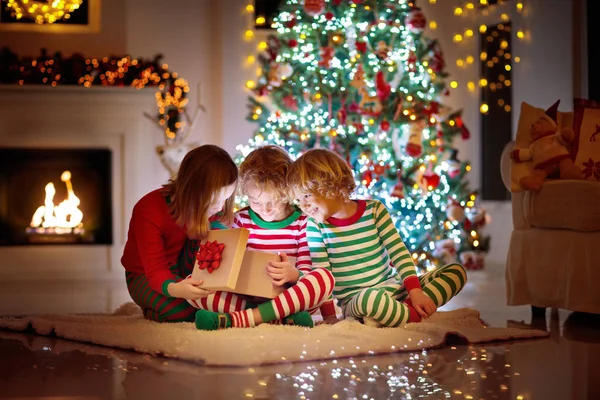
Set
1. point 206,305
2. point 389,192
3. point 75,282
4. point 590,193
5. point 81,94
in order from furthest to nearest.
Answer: point 81,94
point 75,282
point 389,192
point 590,193
point 206,305

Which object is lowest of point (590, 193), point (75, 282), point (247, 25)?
point (75, 282)

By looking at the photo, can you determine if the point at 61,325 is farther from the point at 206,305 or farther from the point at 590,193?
the point at 590,193

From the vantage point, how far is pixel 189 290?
248 cm

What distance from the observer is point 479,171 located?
249 inches

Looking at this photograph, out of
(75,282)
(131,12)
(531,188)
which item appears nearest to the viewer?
(531,188)

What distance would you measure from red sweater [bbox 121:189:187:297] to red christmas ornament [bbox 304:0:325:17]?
212cm

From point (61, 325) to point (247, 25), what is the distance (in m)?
3.73

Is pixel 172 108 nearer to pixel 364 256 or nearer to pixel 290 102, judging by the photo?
pixel 290 102

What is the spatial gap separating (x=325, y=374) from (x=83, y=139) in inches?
144

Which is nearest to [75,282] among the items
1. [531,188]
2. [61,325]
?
[61,325]

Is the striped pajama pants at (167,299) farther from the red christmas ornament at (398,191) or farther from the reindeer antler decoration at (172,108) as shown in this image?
the reindeer antler decoration at (172,108)

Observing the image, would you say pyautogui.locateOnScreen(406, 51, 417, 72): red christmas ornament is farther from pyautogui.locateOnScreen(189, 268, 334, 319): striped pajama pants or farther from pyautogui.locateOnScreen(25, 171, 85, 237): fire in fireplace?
pyautogui.locateOnScreen(189, 268, 334, 319): striped pajama pants

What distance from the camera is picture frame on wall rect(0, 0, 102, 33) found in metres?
5.50

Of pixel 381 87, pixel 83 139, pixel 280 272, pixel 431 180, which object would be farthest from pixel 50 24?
pixel 280 272
